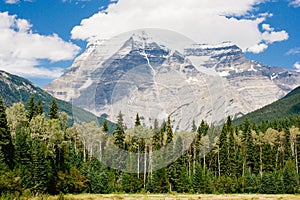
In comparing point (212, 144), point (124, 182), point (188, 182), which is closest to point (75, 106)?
point (124, 182)

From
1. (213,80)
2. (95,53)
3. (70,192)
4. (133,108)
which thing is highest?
(95,53)

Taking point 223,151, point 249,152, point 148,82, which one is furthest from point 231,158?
point 148,82

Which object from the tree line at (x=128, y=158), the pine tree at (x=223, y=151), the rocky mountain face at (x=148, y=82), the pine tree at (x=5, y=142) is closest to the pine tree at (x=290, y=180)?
the tree line at (x=128, y=158)

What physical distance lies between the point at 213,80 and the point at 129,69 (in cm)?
468

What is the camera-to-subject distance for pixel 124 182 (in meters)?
79.9

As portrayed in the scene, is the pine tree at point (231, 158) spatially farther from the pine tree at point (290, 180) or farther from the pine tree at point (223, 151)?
the pine tree at point (290, 180)

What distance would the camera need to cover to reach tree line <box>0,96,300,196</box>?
60531 millimetres

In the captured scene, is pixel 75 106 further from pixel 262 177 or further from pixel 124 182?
pixel 262 177

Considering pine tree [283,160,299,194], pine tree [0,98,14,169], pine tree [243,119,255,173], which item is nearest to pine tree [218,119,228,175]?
pine tree [243,119,255,173]

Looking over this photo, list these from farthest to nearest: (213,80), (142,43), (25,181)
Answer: (25,181)
(213,80)
(142,43)

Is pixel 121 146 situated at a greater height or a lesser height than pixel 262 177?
greater

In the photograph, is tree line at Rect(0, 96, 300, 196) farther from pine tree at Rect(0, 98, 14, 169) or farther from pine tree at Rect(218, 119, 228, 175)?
pine tree at Rect(0, 98, 14, 169)

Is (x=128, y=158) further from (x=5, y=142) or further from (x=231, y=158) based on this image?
(x=231, y=158)

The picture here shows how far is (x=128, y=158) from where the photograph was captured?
58344mm
